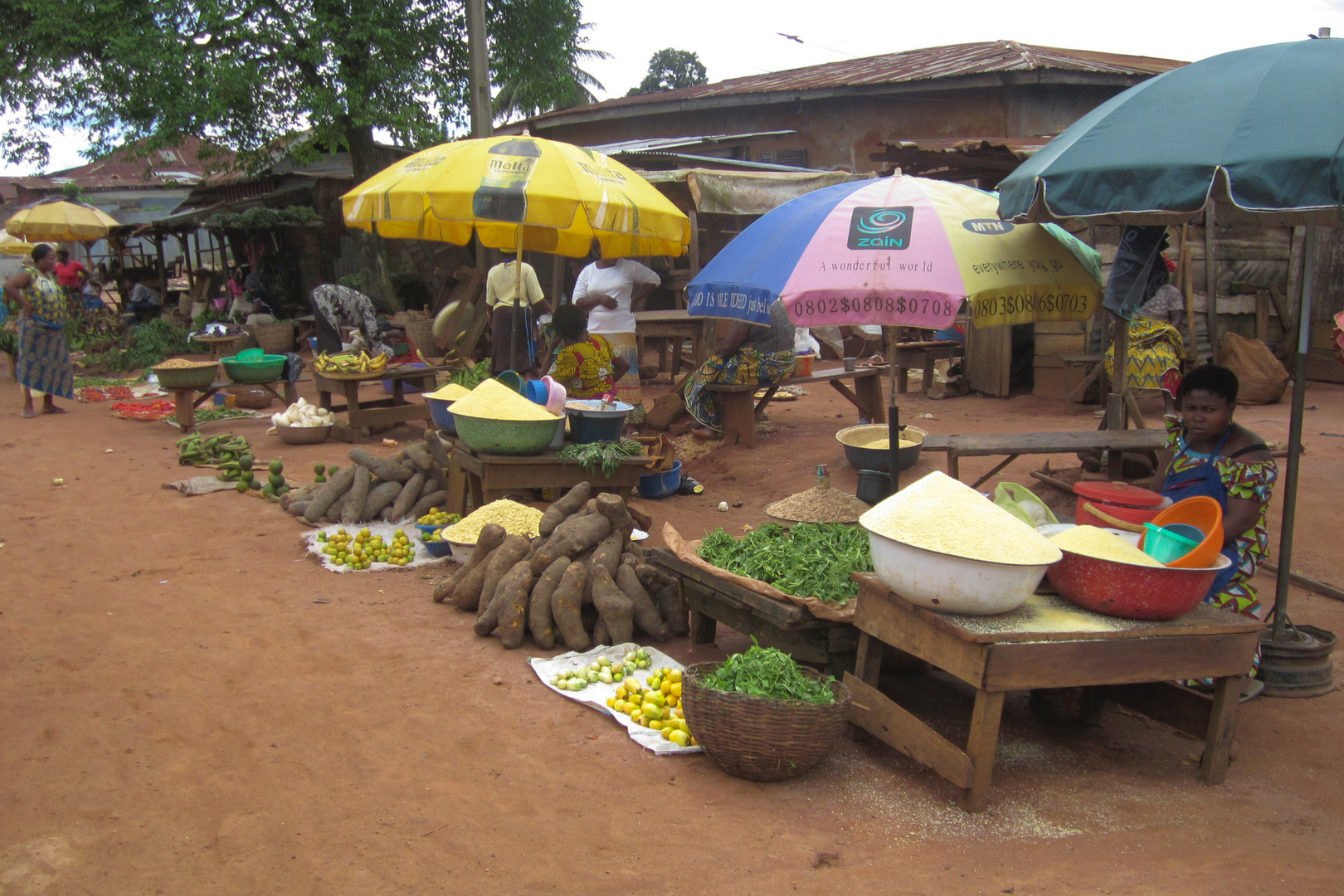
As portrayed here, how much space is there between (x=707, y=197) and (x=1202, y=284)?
18.4ft

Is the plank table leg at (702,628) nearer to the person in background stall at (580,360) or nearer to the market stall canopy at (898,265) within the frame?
the market stall canopy at (898,265)

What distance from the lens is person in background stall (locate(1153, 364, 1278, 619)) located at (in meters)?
3.88

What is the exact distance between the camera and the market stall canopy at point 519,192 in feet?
19.5

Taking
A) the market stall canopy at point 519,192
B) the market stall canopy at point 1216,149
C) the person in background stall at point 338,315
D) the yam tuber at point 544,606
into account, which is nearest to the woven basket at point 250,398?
the person in background stall at point 338,315

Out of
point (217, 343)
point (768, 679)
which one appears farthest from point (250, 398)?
point (768, 679)

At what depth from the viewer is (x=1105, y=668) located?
3.04 meters

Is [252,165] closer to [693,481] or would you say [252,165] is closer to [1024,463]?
[693,481]

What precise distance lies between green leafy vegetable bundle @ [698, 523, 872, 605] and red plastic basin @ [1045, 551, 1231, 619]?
2.86 feet

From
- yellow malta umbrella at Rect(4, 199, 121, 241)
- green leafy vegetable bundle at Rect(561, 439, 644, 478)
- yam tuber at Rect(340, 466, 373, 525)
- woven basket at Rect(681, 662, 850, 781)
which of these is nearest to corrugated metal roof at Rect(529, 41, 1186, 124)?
yellow malta umbrella at Rect(4, 199, 121, 241)

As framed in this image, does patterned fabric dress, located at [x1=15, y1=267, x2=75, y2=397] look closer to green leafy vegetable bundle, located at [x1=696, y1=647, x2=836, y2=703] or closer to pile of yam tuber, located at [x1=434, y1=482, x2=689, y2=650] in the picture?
pile of yam tuber, located at [x1=434, y1=482, x2=689, y2=650]

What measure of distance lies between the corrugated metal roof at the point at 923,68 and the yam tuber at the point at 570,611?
1205 centimetres

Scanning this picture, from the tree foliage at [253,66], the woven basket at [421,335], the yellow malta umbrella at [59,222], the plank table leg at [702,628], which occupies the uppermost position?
the tree foliage at [253,66]

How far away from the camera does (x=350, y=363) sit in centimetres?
898

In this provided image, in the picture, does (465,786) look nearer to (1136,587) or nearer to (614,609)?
(614,609)
